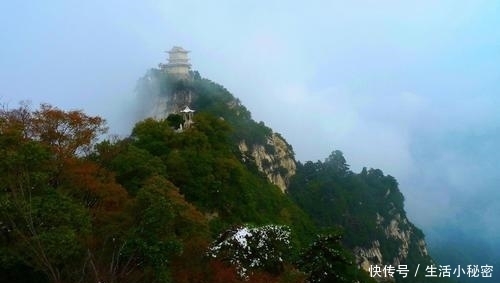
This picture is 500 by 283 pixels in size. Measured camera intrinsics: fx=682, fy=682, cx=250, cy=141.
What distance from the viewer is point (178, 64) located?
244ft

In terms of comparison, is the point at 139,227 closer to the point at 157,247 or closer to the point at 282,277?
the point at 157,247

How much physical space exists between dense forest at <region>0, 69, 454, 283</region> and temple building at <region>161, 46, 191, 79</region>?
39681 mm

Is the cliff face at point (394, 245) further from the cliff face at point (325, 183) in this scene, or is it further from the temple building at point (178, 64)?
the temple building at point (178, 64)

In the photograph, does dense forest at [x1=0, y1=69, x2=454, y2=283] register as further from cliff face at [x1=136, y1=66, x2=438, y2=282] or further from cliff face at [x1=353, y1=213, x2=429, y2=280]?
cliff face at [x1=353, y1=213, x2=429, y2=280]

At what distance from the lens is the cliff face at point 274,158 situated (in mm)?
66000

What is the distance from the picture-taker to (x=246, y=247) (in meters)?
23.7

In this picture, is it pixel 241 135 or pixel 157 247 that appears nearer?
pixel 157 247

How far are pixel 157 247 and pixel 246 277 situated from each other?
4.44m

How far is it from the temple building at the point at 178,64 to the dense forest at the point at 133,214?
A: 39681 millimetres

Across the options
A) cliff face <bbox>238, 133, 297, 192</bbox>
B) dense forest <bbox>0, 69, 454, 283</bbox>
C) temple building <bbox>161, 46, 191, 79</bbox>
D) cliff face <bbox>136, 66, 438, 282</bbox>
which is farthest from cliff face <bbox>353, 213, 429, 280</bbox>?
dense forest <bbox>0, 69, 454, 283</bbox>

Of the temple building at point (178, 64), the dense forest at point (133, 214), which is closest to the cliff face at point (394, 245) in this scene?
the temple building at point (178, 64)

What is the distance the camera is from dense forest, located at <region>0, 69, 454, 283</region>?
64.4 feet

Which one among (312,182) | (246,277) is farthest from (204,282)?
(312,182)

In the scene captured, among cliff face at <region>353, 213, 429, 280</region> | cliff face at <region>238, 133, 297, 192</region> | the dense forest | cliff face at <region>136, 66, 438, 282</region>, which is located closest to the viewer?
the dense forest
